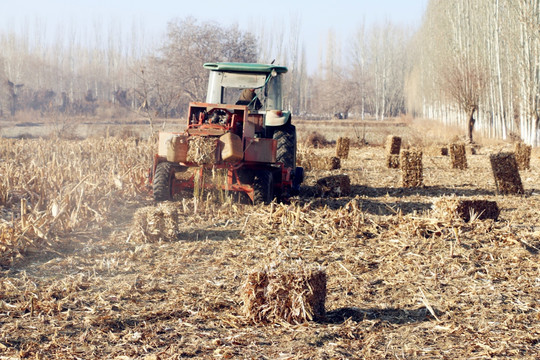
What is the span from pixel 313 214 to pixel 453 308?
3536mm

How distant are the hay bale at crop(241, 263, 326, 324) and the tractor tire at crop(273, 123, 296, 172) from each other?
626cm

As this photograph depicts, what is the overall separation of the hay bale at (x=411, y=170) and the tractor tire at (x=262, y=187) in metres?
4.15

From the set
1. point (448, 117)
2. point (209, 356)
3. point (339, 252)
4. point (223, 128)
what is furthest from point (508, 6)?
point (209, 356)

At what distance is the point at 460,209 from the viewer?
24.6 feet

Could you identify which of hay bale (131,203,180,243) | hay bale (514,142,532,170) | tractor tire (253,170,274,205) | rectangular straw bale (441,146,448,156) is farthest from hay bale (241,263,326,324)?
rectangular straw bale (441,146,448,156)

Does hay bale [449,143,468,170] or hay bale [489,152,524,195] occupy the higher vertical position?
hay bale [449,143,468,170]

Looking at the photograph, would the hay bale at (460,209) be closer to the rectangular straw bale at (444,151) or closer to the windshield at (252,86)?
the windshield at (252,86)

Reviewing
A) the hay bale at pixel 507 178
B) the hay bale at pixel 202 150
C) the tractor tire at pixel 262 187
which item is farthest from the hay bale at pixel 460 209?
the hay bale at pixel 507 178

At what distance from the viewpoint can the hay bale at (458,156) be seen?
51.7 ft

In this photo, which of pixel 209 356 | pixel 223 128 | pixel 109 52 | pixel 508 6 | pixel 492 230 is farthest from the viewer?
pixel 109 52

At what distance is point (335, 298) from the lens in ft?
16.6

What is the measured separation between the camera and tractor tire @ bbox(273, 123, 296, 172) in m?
10.8

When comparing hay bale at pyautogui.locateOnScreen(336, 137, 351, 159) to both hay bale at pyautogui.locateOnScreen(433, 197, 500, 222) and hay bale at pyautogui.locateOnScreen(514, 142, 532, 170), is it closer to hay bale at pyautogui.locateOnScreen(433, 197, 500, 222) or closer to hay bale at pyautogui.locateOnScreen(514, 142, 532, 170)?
hay bale at pyautogui.locateOnScreen(514, 142, 532, 170)

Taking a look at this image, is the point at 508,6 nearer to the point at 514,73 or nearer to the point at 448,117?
the point at 514,73
